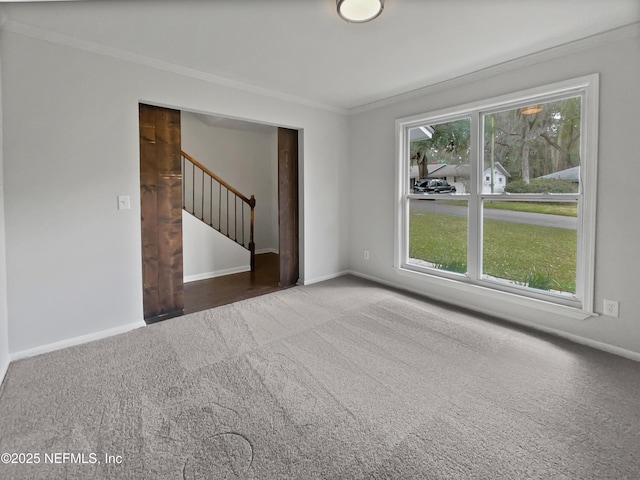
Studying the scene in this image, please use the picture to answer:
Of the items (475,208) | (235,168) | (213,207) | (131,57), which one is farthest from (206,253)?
(475,208)

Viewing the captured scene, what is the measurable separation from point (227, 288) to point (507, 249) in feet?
11.0

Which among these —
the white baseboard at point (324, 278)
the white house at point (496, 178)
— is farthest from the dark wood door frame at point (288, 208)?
the white house at point (496, 178)

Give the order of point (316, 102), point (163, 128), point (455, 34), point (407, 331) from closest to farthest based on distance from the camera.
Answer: point (455, 34), point (407, 331), point (163, 128), point (316, 102)

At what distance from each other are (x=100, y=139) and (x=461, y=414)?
10.9ft

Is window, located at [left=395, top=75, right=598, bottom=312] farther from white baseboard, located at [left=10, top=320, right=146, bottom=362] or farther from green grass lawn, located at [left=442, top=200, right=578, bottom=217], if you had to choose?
white baseboard, located at [left=10, top=320, right=146, bottom=362]

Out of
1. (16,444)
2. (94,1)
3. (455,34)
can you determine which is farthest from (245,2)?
(16,444)

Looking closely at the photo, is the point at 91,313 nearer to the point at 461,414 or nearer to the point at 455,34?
the point at 461,414

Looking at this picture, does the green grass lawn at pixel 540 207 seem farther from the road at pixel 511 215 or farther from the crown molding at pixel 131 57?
the crown molding at pixel 131 57

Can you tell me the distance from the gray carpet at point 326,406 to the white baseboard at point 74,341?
0.32 ft

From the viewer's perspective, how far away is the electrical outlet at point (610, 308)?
2.42m

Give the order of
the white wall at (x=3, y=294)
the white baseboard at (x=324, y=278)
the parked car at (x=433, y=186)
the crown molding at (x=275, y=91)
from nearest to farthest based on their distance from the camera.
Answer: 1. the white wall at (x=3, y=294)
2. the crown molding at (x=275, y=91)
3. the parked car at (x=433, y=186)
4. the white baseboard at (x=324, y=278)

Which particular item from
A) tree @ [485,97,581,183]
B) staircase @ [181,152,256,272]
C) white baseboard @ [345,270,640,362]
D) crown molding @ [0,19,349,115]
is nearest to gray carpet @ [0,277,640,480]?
white baseboard @ [345,270,640,362]

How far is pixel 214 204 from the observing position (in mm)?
5836

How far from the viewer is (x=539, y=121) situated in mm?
2838
